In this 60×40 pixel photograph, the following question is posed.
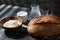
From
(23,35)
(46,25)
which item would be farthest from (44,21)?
(23,35)

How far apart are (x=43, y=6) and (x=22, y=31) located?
47cm

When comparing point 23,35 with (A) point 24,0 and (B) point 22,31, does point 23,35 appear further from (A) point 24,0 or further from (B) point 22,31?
(A) point 24,0

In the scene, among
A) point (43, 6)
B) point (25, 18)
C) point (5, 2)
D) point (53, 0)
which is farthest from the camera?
point (5, 2)

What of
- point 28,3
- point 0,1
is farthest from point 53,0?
point 0,1

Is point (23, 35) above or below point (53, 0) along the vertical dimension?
below

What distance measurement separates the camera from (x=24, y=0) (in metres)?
1.33

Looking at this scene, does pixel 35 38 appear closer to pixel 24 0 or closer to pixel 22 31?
pixel 22 31

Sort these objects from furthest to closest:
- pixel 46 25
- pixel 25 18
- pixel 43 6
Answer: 1. pixel 43 6
2. pixel 25 18
3. pixel 46 25

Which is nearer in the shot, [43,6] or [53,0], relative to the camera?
[53,0]

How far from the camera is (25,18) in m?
0.98

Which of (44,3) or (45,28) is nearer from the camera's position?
(45,28)

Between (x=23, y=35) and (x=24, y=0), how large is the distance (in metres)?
0.57

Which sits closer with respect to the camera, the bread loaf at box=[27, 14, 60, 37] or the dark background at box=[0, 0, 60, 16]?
the bread loaf at box=[27, 14, 60, 37]

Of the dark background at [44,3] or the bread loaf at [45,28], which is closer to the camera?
the bread loaf at [45,28]
